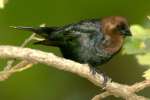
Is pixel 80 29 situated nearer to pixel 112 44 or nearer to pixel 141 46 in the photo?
pixel 112 44

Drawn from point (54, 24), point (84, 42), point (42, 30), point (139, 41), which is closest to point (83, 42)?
point (84, 42)

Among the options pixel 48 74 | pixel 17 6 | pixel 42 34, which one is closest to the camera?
pixel 42 34

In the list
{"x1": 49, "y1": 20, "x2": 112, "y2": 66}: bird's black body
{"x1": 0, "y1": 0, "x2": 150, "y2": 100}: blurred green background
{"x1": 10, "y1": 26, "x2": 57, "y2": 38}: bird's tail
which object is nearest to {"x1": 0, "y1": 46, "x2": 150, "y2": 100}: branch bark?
{"x1": 10, "y1": 26, "x2": 57, "y2": 38}: bird's tail

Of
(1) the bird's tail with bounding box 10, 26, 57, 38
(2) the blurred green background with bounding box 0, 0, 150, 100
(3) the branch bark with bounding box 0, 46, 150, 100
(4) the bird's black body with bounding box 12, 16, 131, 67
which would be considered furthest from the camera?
(2) the blurred green background with bounding box 0, 0, 150, 100

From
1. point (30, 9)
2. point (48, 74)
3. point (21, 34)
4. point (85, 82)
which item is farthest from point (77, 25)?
point (85, 82)

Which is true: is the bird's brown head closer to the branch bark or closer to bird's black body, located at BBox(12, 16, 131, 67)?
bird's black body, located at BBox(12, 16, 131, 67)

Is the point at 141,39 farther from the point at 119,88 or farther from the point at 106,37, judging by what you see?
A: the point at 106,37
